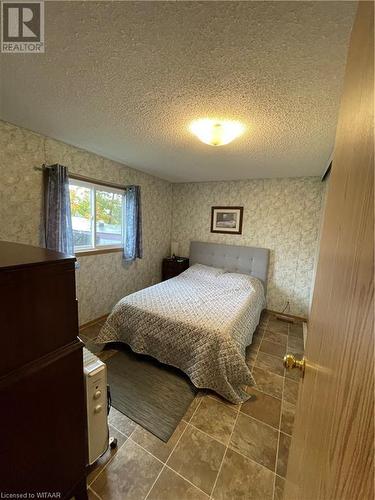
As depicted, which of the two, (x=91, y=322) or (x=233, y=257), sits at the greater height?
(x=233, y=257)

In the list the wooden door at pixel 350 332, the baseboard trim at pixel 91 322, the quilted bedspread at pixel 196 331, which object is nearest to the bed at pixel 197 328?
the quilted bedspread at pixel 196 331

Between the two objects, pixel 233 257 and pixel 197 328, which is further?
pixel 233 257

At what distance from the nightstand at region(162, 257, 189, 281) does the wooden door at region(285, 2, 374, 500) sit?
11.5 ft

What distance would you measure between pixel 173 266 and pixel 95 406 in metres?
2.94

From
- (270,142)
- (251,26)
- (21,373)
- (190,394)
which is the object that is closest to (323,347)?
(21,373)

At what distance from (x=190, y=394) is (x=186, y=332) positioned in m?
0.52

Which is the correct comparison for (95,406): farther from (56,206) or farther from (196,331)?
(56,206)

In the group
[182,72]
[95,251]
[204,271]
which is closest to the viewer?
[182,72]

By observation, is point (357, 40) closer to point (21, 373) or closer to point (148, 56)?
point (148, 56)

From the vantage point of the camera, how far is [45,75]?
4.09 feet

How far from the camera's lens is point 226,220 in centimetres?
389

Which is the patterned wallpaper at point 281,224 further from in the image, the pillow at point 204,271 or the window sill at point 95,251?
A: the window sill at point 95,251

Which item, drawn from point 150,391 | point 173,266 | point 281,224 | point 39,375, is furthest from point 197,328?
point 281,224

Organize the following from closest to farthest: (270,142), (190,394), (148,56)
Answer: (148,56)
(190,394)
(270,142)
